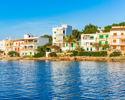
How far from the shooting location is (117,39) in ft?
241

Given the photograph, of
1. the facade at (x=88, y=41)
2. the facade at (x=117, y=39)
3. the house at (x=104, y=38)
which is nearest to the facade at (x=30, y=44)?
the facade at (x=88, y=41)

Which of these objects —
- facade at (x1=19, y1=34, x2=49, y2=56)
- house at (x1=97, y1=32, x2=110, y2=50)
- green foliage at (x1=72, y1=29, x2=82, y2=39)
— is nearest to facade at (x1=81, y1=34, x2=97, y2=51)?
house at (x1=97, y1=32, x2=110, y2=50)

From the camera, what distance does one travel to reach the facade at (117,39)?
238ft

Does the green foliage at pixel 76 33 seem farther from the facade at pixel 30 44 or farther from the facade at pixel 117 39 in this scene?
the facade at pixel 117 39

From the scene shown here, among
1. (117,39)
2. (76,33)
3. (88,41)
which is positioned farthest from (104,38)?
(76,33)

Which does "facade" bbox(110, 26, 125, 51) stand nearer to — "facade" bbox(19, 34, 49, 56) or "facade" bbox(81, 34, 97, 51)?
"facade" bbox(81, 34, 97, 51)

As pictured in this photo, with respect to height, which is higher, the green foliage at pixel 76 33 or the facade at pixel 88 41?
the green foliage at pixel 76 33

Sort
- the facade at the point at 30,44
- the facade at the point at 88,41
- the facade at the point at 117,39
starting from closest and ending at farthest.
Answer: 1. the facade at the point at 117,39
2. the facade at the point at 88,41
3. the facade at the point at 30,44

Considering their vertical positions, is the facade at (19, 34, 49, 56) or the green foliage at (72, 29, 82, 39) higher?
the green foliage at (72, 29, 82, 39)

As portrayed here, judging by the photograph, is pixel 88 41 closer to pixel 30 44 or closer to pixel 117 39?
pixel 117 39

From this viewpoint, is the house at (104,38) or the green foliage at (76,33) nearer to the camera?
the house at (104,38)

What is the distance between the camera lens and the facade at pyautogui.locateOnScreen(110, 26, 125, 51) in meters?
72.7

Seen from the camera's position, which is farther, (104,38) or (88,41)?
(88,41)

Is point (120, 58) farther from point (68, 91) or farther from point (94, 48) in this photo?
point (68, 91)
